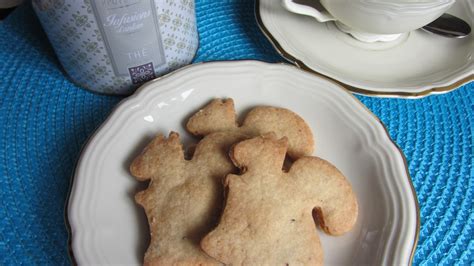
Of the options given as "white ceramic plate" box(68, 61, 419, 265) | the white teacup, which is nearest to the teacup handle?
the white teacup

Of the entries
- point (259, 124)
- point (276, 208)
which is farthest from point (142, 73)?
point (276, 208)

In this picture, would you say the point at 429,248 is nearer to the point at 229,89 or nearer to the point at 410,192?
the point at 410,192

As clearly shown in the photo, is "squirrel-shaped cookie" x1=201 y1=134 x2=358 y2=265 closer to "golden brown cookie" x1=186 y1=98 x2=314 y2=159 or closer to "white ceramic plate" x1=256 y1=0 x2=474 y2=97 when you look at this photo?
"golden brown cookie" x1=186 y1=98 x2=314 y2=159

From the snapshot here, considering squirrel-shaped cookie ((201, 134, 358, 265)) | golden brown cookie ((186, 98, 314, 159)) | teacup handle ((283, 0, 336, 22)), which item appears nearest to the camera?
squirrel-shaped cookie ((201, 134, 358, 265))

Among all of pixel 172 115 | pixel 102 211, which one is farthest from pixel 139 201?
pixel 172 115

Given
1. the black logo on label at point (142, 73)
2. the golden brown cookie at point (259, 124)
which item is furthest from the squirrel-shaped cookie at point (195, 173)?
the black logo on label at point (142, 73)
